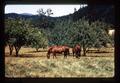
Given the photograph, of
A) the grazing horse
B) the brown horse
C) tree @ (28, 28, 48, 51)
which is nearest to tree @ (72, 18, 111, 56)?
the grazing horse

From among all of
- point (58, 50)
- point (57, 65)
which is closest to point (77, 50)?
point (58, 50)

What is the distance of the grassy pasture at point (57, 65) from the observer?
16.0ft

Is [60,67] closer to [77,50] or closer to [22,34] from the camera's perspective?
[77,50]

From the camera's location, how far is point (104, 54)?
16.4 feet

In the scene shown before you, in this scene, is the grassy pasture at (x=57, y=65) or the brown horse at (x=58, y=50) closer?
the grassy pasture at (x=57, y=65)

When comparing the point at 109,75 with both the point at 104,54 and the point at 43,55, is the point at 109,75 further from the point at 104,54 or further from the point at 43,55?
the point at 43,55

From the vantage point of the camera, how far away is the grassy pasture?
4863 mm

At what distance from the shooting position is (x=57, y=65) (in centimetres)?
493

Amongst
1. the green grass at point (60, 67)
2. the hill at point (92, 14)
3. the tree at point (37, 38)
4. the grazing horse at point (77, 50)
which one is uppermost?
the hill at point (92, 14)

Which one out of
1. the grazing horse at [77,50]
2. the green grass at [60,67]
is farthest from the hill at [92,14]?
the green grass at [60,67]

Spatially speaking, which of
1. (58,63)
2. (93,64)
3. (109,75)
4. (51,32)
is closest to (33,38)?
(51,32)

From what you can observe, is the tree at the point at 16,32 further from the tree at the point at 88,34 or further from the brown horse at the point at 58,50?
the tree at the point at 88,34

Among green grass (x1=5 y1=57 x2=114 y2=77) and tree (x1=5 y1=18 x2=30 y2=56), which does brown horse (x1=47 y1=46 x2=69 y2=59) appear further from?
tree (x1=5 y1=18 x2=30 y2=56)

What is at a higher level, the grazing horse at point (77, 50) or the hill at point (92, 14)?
the hill at point (92, 14)
